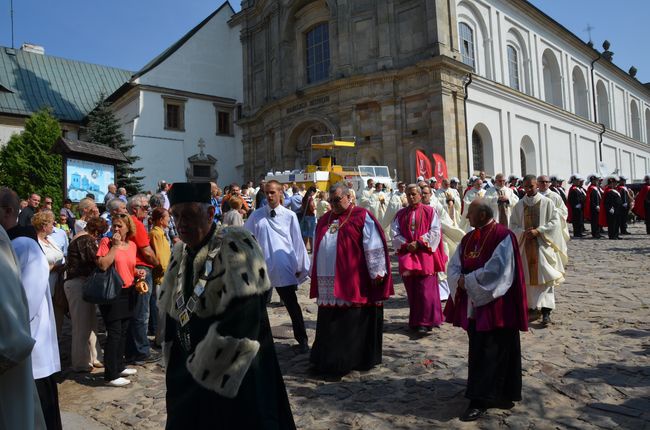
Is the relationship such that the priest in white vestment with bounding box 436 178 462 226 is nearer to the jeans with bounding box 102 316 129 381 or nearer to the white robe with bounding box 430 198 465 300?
the white robe with bounding box 430 198 465 300

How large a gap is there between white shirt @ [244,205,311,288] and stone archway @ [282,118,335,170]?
23151mm

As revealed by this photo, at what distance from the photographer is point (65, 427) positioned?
4.36 meters

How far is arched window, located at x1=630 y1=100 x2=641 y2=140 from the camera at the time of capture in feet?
174

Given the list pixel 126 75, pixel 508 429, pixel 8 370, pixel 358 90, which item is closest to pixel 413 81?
pixel 358 90

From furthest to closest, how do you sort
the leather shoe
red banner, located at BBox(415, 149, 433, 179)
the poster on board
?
red banner, located at BBox(415, 149, 433, 179) → the poster on board → the leather shoe


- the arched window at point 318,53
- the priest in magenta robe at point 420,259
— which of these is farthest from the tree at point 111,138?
the priest in magenta robe at point 420,259

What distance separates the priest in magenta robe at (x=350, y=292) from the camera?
17.5 ft

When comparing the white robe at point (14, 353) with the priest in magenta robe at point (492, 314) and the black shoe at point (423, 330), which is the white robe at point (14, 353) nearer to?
the priest in magenta robe at point (492, 314)

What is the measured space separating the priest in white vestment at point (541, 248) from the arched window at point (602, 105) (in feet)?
147

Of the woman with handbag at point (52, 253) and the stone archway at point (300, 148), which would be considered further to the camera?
the stone archway at point (300, 148)

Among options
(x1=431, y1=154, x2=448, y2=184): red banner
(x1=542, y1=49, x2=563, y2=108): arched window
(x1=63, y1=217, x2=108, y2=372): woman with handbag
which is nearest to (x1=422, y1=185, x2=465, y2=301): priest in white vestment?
(x1=63, y1=217, x2=108, y2=372): woman with handbag

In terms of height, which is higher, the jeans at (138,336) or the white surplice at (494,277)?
the white surplice at (494,277)

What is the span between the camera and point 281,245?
628cm

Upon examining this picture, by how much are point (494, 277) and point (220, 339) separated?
2.71 metres
